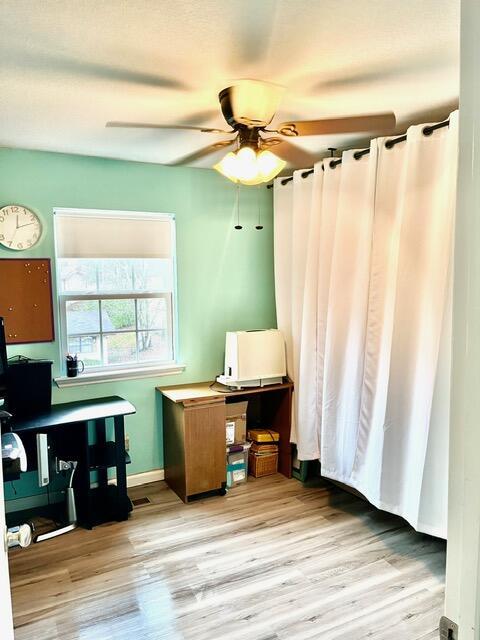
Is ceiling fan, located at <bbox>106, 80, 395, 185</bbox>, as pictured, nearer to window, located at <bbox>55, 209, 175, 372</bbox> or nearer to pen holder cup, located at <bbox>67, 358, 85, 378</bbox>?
window, located at <bbox>55, 209, 175, 372</bbox>

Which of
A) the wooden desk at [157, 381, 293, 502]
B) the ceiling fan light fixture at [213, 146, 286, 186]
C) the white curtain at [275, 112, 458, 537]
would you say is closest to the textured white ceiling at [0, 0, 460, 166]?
the ceiling fan light fixture at [213, 146, 286, 186]

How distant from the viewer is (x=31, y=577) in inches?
96.3

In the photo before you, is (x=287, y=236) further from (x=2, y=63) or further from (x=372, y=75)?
(x=2, y=63)

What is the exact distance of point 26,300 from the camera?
Result: 3.04m

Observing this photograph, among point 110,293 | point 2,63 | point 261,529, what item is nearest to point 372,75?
point 2,63

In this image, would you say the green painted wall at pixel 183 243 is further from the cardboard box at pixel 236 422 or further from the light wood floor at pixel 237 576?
the light wood floor at pixel 237 576

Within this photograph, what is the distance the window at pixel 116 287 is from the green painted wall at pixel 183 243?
0.08m

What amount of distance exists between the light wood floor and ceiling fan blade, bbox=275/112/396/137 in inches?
87.9

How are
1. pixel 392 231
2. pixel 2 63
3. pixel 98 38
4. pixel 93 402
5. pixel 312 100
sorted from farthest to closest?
pixel 93 402 → pixel 392 231 → pixel 312 100 → pixel 2 63 → pixel 98 38

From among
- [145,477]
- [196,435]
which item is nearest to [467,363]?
[196,435]

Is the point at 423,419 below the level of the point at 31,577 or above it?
above

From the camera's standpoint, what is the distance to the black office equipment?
2.92 m

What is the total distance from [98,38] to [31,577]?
2650 millimetres

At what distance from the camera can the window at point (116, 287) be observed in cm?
323
